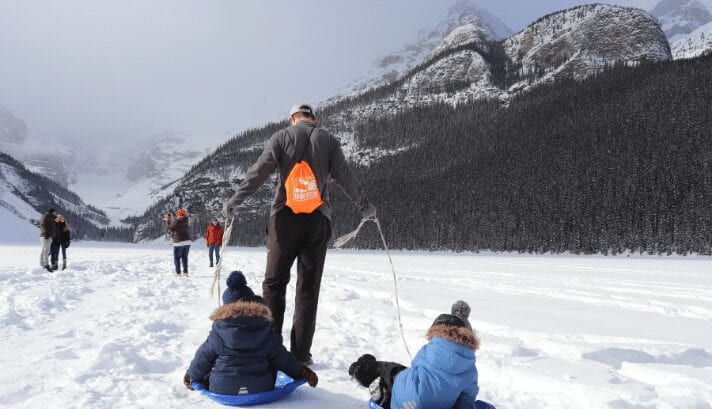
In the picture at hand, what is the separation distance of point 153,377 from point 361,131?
198 meters

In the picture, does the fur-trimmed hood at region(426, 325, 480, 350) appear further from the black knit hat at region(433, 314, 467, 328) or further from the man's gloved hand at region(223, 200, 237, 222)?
the man's gloved hand at region(223, 200, 237, 222)

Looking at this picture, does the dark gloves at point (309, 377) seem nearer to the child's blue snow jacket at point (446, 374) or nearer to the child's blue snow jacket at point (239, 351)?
the child's blue snow jacket at point (239, 351)

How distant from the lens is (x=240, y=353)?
313cm

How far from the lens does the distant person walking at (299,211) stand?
3.83 m

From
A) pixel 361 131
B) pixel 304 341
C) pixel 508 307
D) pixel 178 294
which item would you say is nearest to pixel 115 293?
pixel 178 294

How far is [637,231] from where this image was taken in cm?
6197

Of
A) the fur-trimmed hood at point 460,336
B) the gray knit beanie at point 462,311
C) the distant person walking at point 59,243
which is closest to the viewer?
the fur-trimmed hood at point 460,336

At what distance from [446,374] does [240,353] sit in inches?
60.4

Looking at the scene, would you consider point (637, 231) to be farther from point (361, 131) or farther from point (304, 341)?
point (361, 131)

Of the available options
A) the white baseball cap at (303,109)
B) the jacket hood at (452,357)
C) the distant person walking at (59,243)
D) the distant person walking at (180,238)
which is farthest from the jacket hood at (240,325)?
the distant person walking at (59,243)

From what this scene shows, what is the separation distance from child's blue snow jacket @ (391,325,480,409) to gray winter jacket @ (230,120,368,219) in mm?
1830

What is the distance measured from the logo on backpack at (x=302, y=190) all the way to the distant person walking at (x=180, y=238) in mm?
10501

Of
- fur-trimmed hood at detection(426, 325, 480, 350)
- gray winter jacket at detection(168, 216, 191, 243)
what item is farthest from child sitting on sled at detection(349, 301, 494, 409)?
gray winter jacket at detection(168, 216, 191, 243)

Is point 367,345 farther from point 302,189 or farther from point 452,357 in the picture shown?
point 452,357
